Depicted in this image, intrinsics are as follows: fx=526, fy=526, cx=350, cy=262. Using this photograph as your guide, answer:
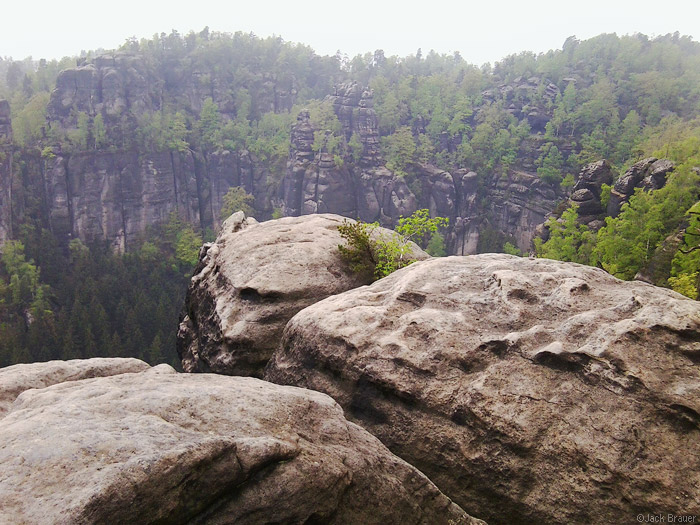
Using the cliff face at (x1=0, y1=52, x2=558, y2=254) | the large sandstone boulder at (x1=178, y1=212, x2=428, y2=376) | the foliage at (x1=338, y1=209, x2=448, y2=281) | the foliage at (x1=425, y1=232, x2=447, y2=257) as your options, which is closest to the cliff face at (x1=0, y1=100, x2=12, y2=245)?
the cliff face at (x1=0, y1=52, x2=558, y2=254)

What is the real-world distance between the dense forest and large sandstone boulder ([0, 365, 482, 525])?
35.2 metres

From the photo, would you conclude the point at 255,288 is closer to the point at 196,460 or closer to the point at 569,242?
the point at 196,460

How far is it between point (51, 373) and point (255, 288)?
4.59m

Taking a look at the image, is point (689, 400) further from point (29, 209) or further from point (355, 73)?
point (355, 73)

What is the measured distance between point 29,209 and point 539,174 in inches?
3610

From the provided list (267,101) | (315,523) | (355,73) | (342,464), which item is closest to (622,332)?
(342,464)

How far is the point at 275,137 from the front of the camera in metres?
123

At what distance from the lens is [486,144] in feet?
339

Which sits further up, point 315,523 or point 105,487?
point 105,487

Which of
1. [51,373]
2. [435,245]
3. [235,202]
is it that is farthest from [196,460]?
[235,202]

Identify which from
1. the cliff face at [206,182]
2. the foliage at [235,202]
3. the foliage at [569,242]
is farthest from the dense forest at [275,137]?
the cliff face at [206,182]

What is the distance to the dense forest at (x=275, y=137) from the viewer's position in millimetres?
63500

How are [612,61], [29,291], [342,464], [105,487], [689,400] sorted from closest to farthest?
[105,487] → [342,464] → [689,400] → [29,291] → [612,61]

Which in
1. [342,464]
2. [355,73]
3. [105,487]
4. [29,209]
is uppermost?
[355,73]
